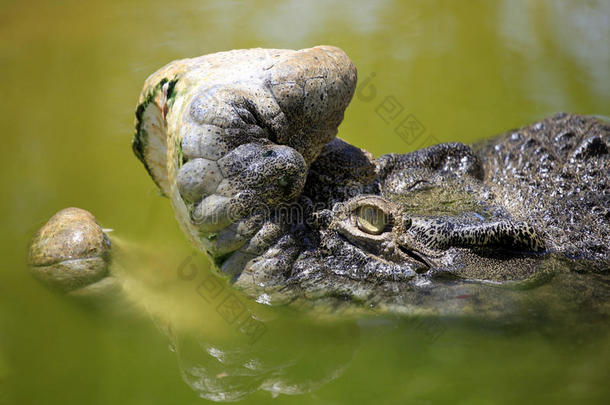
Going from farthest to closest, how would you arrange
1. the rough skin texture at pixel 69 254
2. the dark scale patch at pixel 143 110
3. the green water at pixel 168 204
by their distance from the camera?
the rough skin texture at pixel 69 254 < the dark scale patch at pixel 143 110 < the green water at pixel 168 204

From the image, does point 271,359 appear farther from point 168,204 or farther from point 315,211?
point 168,204

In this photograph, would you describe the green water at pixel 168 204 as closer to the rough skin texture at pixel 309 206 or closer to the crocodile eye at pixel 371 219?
the rough skin texture at pixel 309 206

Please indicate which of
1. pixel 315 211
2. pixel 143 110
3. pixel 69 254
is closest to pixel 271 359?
pixel 315 211

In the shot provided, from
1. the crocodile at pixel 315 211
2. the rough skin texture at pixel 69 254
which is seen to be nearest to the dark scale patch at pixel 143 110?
the crocodile at pixel 315 211

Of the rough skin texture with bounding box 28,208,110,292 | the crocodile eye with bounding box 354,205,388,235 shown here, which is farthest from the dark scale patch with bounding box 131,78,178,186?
the crocodile eye with bounding box 354,205,388,235

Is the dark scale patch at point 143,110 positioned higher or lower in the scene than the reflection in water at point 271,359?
higher

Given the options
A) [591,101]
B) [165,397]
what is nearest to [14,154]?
[165,397]

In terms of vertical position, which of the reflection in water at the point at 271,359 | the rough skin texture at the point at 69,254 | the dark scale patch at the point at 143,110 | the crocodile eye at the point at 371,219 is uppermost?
the dark scale patch at the point at 143,110
